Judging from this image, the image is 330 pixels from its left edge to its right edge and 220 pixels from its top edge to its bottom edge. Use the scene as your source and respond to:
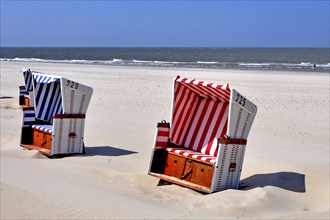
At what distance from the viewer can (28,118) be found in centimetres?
1156

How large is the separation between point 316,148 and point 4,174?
6.92m

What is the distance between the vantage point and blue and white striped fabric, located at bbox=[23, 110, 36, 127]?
1149 centimetres

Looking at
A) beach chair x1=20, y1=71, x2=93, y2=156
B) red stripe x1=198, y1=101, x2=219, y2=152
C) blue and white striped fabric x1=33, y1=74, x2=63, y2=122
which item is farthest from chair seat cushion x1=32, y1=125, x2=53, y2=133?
red stripe x1=198, y1=101, x2=219, y2=152

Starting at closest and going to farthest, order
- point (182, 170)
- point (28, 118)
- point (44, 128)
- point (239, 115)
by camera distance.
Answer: point (239, 115) → point (182, 170) → point (44, 128) → point (28, 118)

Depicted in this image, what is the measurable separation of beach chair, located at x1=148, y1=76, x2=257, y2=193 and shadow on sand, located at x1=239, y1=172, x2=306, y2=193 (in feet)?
1.54

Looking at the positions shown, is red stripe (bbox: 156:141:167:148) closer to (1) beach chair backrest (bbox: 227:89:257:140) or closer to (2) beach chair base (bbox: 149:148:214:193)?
(2) beach chair base (bbox: 149:148:214:193)

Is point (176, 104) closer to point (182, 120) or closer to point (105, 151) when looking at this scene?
point (182, 120)

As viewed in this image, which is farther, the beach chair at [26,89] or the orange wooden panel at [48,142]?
the beach chair at [26,89]

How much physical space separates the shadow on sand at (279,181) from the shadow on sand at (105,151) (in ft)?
10.3

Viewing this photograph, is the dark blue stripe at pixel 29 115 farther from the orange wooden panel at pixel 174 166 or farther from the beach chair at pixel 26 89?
the beach chair at pixel 26 89

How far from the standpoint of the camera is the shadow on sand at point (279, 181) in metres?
8.42

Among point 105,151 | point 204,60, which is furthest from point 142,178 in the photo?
point 204,60

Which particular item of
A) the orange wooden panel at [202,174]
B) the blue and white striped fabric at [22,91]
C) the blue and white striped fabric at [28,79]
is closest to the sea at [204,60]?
the blue and white striped fabric at [22,91]

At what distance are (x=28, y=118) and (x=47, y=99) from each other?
0.83m
